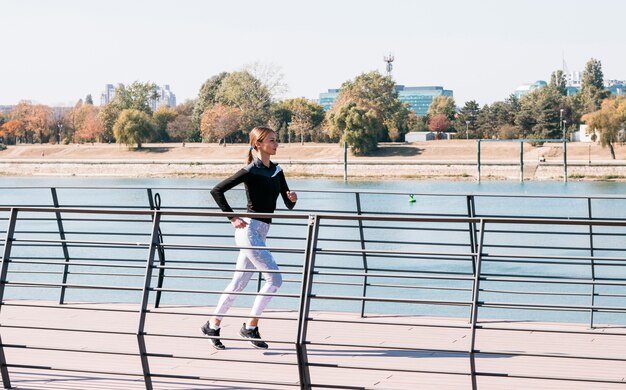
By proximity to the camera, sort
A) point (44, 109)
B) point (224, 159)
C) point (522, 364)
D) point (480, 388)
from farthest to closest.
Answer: point (44, 109) → point (224, 159) → point (522, 364) → point (480, 388)

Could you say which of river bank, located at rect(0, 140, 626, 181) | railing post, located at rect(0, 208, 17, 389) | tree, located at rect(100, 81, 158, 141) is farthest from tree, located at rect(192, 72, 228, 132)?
railing post, located at rect(0, 208, 17, 389)

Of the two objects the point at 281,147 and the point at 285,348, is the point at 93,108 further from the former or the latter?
the point at 285,348

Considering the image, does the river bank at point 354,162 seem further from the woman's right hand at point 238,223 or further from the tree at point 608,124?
the woman's right hand at point 238,223

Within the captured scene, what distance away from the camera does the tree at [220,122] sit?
412 feet

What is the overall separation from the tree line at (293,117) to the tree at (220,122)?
0.11 m

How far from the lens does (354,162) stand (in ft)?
343

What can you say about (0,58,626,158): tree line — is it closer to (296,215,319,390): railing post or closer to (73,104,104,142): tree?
(73,104,104,142): tree

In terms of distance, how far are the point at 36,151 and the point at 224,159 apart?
27976mm

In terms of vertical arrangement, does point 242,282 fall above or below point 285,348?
above

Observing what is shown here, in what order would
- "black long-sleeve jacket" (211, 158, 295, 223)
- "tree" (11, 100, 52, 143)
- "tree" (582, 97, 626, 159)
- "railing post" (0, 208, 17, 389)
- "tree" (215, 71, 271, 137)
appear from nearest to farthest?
"railing post" (0, 208, 17, 389) < "black long-sleeve jacket" (211, 158, 295, 223) < "tree" (582, 97, 626, 159) < "tree" (215, 71, 271, 137) < "tree" (11, 100, 52, 143)

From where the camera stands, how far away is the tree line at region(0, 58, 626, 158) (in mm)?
118625

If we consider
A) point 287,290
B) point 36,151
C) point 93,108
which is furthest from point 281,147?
point 287,290

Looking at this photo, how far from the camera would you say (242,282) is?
784cm

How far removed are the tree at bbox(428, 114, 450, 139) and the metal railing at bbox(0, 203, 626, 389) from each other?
301 ft
